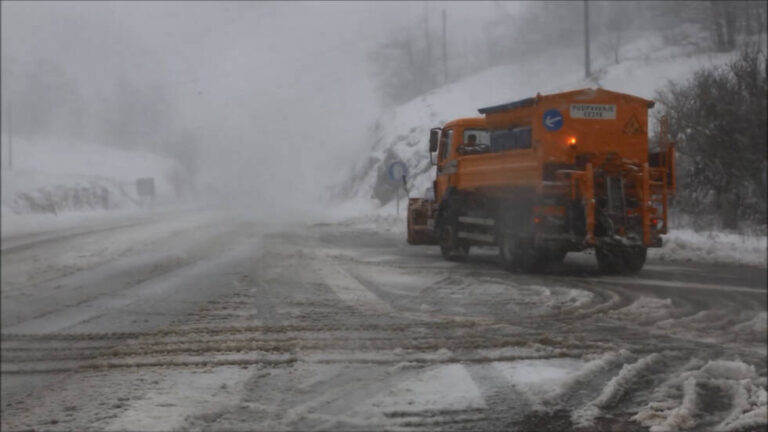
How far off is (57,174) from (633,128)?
148 feet

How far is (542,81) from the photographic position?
402cm

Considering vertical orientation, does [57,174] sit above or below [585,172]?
above

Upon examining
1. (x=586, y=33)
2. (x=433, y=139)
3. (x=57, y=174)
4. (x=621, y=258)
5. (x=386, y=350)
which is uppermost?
(x=57, y=174)

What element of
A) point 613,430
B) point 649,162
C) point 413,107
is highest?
point 413,107

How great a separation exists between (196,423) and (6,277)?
10.7m

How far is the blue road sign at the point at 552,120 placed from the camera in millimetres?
2430

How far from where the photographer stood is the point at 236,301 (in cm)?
930

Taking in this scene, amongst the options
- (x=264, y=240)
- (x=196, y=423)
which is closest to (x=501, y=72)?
(x=196, y=423)

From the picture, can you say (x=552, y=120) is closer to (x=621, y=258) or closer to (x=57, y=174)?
(x=621, y=258)

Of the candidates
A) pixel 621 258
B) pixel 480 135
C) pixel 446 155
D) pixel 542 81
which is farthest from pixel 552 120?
pixel 446 155

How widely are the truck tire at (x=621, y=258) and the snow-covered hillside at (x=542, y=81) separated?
2.59 feet

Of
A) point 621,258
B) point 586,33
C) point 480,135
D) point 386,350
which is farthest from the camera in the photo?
point 386,350

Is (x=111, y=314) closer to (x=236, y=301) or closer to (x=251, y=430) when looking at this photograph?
(x=236, y=301)

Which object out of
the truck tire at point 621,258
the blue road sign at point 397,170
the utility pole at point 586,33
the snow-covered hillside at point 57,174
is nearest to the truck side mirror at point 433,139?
the utility pole at point 586,33
